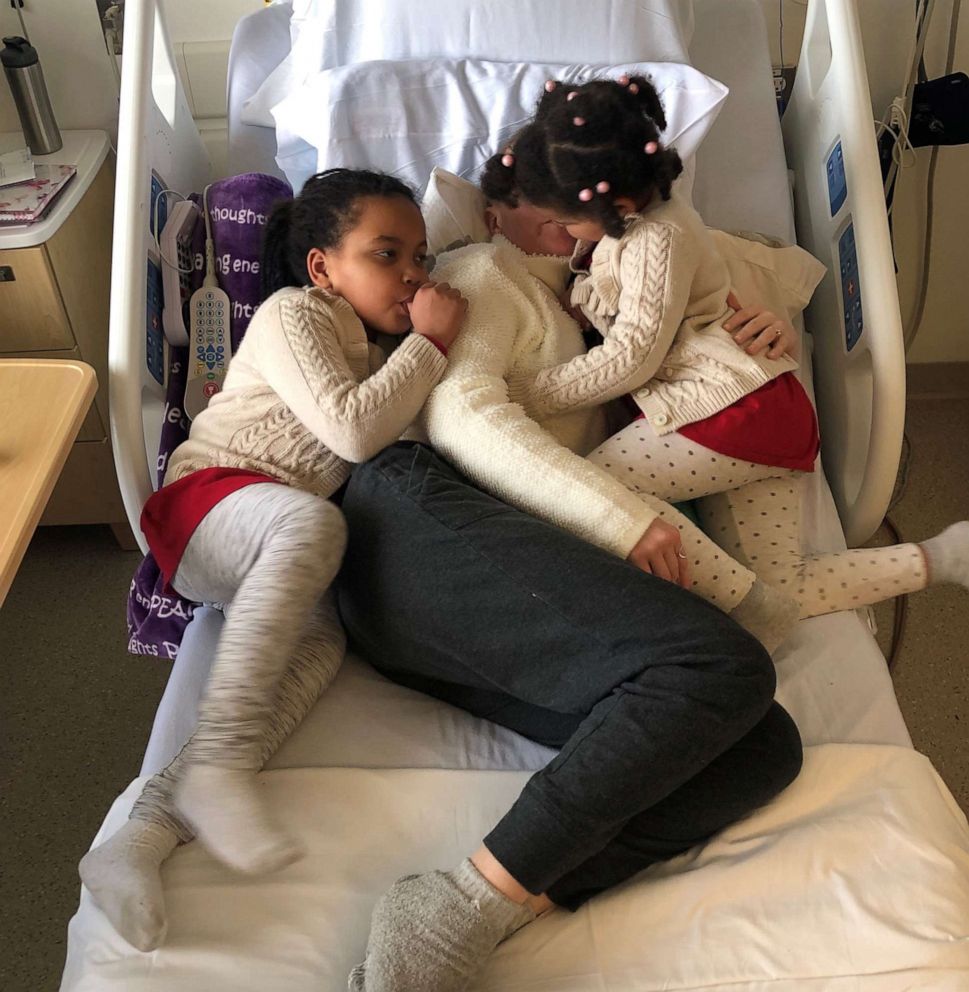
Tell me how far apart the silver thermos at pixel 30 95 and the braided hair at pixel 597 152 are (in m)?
1.05

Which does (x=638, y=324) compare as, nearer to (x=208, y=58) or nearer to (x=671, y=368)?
(x=671, y=368)

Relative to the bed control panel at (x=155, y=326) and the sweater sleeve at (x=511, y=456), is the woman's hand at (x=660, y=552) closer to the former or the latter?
the sweater sleeve at (x=511, y=456)

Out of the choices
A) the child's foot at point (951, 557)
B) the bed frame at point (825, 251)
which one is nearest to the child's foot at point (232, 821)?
the bed frame at point (825, 251)

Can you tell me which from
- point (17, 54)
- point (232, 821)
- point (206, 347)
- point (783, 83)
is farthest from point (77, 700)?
point (783, 83)

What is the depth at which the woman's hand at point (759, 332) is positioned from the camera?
4.28 feet

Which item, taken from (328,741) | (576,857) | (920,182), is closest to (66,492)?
(328,741)

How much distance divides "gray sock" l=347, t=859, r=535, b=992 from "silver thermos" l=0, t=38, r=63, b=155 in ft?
5.32

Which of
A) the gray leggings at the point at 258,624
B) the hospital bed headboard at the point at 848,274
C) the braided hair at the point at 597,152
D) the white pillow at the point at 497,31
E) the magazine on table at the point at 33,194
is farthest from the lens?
the magazine on table at the point at 33,194

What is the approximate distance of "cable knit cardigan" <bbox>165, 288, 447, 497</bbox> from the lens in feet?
3.80

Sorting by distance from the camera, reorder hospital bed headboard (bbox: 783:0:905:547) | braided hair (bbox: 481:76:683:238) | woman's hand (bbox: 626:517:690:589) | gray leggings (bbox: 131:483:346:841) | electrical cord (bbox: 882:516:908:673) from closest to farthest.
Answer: gray leggings (bbox: 131:483:346:841) → woman's hand (bbox: 626:517:690:589) → braided hair (bbox: 481:76:683:238) → hospital bed headboard (bbox: 783:0:905:547) → electrical cord (bbox: 882:516:908:673)

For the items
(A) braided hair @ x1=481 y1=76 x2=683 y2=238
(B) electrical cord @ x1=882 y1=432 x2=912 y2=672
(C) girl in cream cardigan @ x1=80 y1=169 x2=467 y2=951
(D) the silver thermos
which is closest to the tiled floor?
(B) electrical cord @ x1=882 y1=432 x2=912 y2=672

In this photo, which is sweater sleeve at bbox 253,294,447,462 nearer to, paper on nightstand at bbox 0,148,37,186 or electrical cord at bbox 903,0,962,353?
paper on nightstand at bbox 0,148,37,186

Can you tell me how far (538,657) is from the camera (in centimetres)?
103

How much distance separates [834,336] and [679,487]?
472 mm
